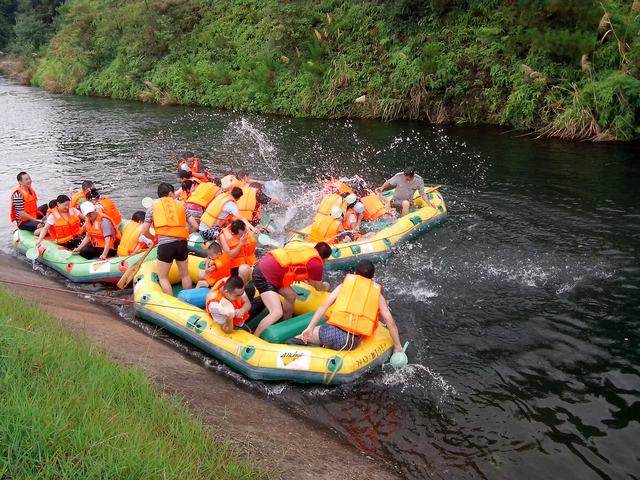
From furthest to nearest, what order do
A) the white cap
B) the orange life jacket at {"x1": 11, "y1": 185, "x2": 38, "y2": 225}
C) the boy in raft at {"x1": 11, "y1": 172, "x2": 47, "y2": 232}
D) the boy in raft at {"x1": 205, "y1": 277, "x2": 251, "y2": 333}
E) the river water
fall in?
1. the orange life jacket at {"x1": 11, "y1": 185, "x2": 38, "y2": 225}
2. the boy in raft at {"x1": 11, "y1": 172, "x2": 47, "y2": 232}
3. the white cap
4. the boy in raft at {"x1": 205, "y1": 277, "x2": 251, "y2": 333}
5. the river water

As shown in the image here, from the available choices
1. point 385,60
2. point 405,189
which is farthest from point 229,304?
point 385,60

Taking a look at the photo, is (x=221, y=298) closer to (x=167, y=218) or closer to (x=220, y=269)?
(x=220, y=269)

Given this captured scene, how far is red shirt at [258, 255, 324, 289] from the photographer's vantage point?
6.70m

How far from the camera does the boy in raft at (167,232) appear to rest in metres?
7.65

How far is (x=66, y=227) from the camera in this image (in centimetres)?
990

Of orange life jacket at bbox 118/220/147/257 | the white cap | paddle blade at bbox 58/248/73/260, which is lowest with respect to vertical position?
paddle blade at bbox 58/248/73/260

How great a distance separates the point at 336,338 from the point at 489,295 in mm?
2876

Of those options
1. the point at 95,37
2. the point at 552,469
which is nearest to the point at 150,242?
the point at 552,469

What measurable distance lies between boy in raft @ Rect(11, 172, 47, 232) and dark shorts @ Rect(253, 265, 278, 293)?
570 cm

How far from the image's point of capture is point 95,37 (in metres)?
37.2

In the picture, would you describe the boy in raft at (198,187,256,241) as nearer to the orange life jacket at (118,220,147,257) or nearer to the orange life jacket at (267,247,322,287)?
the orange life jacket at (118,220,147,257)

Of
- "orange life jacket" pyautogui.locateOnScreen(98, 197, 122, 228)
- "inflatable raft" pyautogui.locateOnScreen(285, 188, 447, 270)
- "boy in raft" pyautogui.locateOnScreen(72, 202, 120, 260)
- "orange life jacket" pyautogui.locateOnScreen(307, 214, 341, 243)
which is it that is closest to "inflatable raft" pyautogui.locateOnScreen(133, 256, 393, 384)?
"inflatable raft" pyautogui.locateOnScreen(285, 188, 447, 270)

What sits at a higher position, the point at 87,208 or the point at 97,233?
the point at 87,208

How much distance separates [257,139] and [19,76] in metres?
32.9
